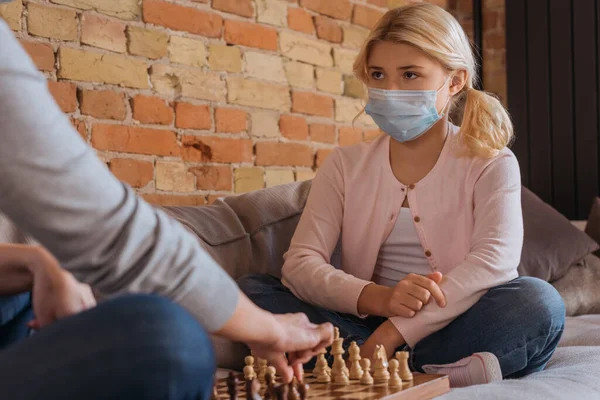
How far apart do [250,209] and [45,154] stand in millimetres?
1395

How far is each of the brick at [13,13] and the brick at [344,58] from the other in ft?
4.19

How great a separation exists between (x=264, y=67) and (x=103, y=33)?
0.64m

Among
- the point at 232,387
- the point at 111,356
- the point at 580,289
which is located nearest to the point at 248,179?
the point at 580,289

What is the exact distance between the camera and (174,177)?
2.38 meters

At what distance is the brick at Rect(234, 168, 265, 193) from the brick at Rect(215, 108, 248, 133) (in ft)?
0.43

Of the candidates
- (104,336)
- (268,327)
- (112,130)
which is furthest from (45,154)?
(112,130)

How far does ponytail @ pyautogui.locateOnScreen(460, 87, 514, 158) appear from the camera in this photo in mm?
1872

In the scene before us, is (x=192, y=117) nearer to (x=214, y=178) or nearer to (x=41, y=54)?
(x=214, y=178)

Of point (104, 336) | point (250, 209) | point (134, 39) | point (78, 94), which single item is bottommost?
point (250, 209)

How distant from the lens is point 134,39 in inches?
89.6

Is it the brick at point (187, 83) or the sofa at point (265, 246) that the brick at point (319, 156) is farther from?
the sofa at point (265, 246)

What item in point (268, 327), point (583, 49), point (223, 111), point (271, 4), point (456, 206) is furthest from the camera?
point (583, 49)

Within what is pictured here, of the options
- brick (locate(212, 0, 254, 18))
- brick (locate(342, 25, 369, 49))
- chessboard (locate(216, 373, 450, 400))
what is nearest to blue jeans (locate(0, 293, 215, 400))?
chessboard (locate(216, 373, 450, 400))

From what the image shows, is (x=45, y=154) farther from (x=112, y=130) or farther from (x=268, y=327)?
(x=112, y=130)
